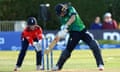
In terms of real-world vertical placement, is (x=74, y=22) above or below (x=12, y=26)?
above

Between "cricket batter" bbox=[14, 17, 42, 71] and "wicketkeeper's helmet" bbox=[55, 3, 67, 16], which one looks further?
"cricket batter" bbox=[14, 17, 42, 71]

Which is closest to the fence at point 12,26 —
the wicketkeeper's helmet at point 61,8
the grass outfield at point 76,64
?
the grass outfield at point 76,64

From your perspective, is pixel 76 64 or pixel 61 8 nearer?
pixel 61 8

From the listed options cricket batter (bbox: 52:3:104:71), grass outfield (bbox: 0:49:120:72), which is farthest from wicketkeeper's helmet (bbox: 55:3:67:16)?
grass outfield (bbox: 0:49:120:72)

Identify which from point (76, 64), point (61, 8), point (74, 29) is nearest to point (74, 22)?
point (74, 29)

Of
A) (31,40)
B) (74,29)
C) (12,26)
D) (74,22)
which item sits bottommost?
(12,26)

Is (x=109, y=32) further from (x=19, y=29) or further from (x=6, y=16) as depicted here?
(x=6, y=16)

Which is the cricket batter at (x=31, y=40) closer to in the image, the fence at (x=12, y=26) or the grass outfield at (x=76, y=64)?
the grass outfield at (x=76, y=64)

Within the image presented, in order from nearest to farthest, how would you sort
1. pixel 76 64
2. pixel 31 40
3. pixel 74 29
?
pixel 74 29 → pixel 31 40 → pixel 76 64

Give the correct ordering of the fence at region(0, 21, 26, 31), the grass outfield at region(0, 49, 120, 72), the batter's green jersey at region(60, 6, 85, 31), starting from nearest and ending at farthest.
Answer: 1. the batter's green jersey at region(60, 6, 85, 31)
2. the grass outfield at region(0, 49, 120, 72)
3. the fence at region(0, 21, 26, 31)

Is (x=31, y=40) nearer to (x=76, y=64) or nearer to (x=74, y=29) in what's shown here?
(x=74, y=29)

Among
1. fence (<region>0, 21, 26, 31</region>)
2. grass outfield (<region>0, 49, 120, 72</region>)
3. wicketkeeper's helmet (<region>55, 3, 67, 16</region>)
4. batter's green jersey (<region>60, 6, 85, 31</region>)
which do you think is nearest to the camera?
wicketkeeper's helmet (<region>55, 3, 67, 16</region>)

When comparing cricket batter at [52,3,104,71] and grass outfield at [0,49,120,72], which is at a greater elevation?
cricket batter at [52,3,104,71]

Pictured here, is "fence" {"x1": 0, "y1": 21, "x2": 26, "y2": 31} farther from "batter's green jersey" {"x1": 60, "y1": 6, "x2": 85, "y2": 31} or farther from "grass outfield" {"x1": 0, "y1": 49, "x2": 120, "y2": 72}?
"batter's green jersey" {"x1": 60, "y1": 6, "x2": 85, "y2": 31}
